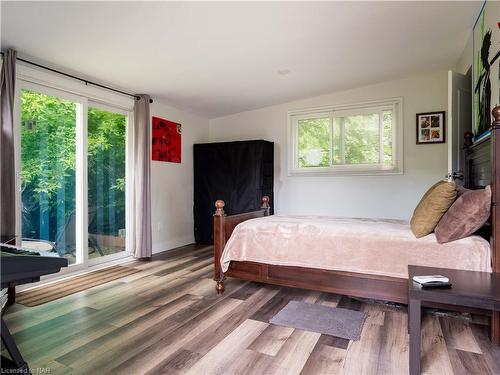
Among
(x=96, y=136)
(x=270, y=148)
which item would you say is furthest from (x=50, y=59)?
(x=270, y=148)

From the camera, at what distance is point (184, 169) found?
507 centimetres

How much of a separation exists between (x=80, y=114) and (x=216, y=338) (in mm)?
2950

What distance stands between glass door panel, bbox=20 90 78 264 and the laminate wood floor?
0.91m

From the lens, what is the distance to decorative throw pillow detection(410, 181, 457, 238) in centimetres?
214

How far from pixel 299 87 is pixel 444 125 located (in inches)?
79.8

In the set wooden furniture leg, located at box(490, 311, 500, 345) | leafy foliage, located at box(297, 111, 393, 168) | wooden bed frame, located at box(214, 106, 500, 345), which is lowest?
wooden furniture leg, located at box(490, 311, 500, 345)

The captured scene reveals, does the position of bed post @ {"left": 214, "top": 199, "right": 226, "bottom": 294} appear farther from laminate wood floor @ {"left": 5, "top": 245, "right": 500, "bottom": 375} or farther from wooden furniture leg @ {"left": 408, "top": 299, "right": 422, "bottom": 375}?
wooden furniture leg @ {"left": 408, "top": 299, "right": 422, "bottom": 375}

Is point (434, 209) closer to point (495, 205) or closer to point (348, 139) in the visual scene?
point (495, 205)

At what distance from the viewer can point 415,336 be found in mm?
1549

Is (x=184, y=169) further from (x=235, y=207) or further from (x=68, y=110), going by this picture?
(x=68, y=110)

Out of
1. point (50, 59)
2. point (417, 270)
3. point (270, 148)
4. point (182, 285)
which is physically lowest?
point (182, 285)

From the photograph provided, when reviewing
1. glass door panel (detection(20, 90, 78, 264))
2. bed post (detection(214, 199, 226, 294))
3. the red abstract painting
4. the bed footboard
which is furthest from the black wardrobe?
glass door panel (detection(20, 90, 78, 264))

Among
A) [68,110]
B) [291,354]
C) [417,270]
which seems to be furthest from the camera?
[68,110]

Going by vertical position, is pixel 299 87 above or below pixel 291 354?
above
